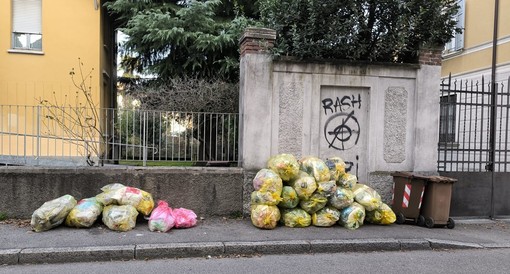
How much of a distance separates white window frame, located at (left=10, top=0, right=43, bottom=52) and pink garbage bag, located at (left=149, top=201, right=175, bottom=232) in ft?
27.7

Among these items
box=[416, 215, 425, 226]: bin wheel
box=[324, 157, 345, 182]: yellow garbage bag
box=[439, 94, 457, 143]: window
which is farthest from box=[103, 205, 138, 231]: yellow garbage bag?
box=[439, 94, 457, 143]: window

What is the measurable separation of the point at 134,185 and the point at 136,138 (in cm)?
92

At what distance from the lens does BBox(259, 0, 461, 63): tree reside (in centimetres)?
714

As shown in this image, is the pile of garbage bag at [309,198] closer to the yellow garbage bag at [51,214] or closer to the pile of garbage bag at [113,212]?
the pile of garbage bag at [113,212]

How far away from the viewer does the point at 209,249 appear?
5.45m

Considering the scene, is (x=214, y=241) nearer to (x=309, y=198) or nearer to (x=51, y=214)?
(x=309, y=198)

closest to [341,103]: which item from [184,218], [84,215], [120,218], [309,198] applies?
[309,198]

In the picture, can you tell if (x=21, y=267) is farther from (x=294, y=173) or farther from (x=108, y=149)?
(x=294, y=173)

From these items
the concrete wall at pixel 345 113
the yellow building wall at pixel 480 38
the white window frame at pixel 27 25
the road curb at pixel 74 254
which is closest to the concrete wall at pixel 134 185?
the concrete wall at pixel 345 113

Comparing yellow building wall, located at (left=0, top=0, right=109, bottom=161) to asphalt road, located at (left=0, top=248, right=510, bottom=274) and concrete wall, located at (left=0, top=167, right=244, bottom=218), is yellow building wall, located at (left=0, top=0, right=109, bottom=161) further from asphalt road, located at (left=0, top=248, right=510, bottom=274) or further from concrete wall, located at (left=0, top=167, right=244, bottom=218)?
asphalt road, located at (left=0, top=248, right=510, bottom=274)

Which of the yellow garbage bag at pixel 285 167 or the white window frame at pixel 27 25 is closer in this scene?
the yellow garbage bag at pixel 285 167

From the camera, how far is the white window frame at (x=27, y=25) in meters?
11.9

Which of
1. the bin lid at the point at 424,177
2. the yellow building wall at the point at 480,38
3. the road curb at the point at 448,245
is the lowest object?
the road curb at the point at 448,245

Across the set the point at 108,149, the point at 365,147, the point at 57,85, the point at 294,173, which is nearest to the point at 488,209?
the point at 365,147
